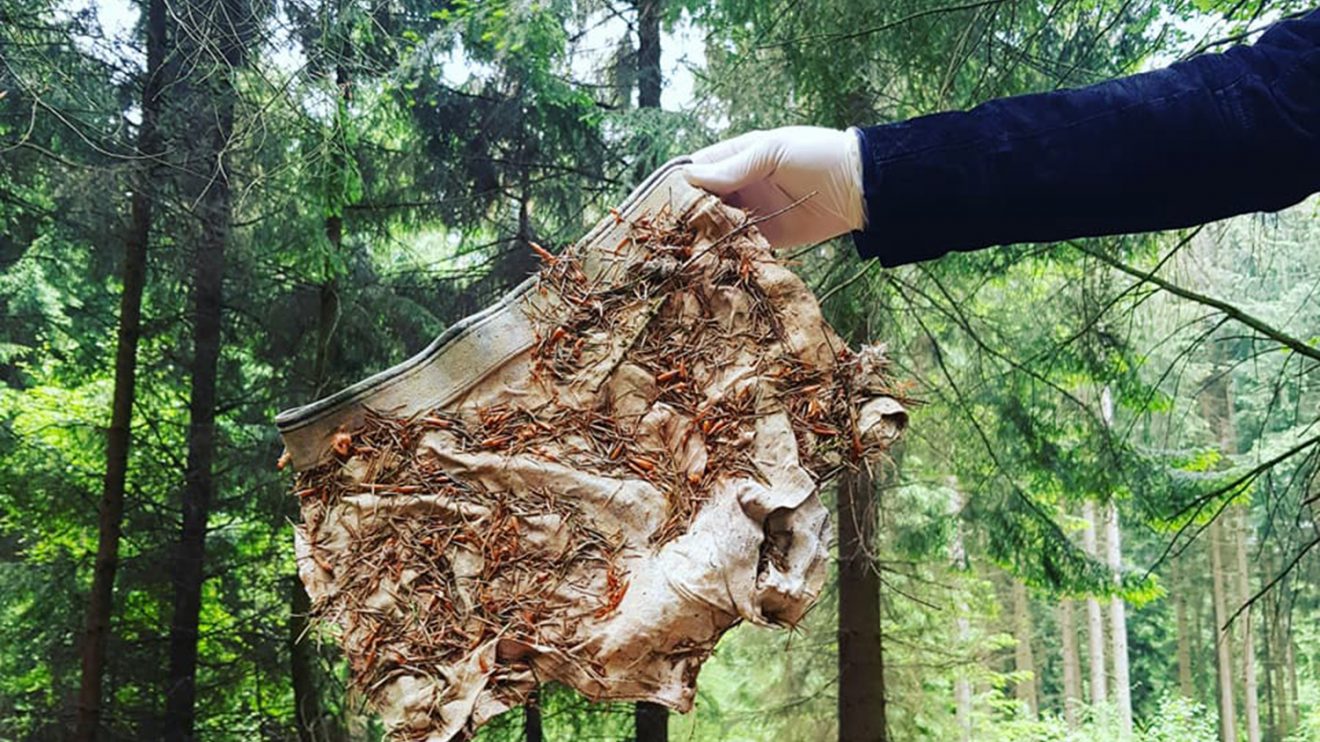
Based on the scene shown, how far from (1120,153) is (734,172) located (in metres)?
0.62

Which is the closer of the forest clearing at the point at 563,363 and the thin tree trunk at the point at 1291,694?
the forest clearing at the point at 563,363

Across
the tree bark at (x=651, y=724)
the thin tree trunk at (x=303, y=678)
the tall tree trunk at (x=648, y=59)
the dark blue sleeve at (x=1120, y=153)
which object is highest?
the tall tree trunk at (x=648, y=59)

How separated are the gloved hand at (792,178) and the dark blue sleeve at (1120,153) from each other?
0.04 m

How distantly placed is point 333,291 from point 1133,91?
5.96 metres

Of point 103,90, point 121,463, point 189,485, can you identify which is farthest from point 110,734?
point 103,90

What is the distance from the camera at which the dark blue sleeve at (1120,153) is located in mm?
1543

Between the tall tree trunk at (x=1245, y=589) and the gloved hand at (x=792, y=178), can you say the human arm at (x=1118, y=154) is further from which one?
the tall tree trunk at (x=1245, y=589)

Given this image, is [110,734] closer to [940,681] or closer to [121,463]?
[121,463]

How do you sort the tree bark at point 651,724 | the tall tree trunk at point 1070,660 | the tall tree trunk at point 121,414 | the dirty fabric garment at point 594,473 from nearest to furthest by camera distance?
1. the dirty fabric garment at point 594,473
2. the tall tree trunk at point 121,414
3. the tree bark at point 651,724
4. the tall tree trunk at point 1070,660

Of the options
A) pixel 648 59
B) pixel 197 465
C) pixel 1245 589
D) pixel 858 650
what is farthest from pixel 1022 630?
pixel 197 465

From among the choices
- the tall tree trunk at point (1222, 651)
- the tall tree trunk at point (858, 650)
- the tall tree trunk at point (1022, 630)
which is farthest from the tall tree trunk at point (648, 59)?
the tall tree trunk at point (1222, 651)

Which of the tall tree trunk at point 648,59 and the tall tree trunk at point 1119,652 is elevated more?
the tall tree trunk at point 648,59

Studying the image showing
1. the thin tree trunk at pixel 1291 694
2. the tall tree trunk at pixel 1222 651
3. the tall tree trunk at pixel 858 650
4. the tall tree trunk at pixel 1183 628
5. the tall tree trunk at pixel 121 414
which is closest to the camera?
the tall tree trunk at pixel 121 414

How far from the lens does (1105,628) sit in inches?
779
